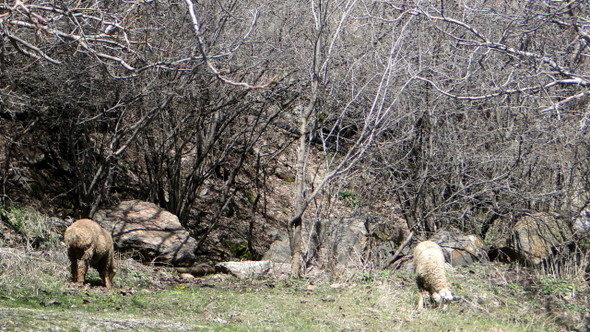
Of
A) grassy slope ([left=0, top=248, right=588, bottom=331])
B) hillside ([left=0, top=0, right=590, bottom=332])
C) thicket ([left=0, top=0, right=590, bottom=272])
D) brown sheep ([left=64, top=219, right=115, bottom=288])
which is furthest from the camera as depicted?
thicket ([left=0, top=0, right=590, bottom=272])

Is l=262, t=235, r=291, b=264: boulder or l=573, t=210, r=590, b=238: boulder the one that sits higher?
l=573, t=210, r=590, b=238: boulder

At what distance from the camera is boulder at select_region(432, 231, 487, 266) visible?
15227 mm

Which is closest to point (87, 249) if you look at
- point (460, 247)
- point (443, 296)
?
point (443, 296)

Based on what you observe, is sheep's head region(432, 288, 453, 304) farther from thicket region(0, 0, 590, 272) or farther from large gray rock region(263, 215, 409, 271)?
thicket region(0, 0, 590, 272)

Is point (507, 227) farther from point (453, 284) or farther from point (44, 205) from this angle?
point (44, 205)

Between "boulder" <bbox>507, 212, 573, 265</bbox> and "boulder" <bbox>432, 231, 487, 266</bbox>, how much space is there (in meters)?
0.72

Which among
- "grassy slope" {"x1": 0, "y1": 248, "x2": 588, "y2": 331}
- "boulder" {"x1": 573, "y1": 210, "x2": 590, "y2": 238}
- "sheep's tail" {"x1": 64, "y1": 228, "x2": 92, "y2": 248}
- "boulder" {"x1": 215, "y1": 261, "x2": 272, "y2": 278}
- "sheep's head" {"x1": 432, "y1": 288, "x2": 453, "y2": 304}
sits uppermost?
"boulder" {"x1": 573, "y1": 210, "x2": 590, "y2": 238}

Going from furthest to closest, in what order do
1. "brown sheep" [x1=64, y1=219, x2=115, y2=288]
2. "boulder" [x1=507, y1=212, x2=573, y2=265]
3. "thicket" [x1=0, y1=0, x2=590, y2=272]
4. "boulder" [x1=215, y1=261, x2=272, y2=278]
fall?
1. "boulder" [x1=507, y1=212, x2=573, y2=265]
2. "thicket" [x1=0, y1=0, x2=590, y2=272]
3. "boulder" [x1=215, y1=261, x2=272, y2=278]
4. "brown sheep" [x1=64, y1=219, x2=115, y2=288]

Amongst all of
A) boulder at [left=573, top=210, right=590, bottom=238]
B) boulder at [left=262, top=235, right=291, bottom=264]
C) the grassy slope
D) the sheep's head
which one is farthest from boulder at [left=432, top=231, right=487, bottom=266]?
the sheep's head

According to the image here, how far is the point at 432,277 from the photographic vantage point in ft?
32.6

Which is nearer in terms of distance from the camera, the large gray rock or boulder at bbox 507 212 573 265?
the large gray rock

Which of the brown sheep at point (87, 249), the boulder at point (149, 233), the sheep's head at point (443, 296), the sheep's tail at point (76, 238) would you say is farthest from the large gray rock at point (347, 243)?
the sheep's tail at point (76, 238)

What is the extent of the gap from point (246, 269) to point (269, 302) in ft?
11.8

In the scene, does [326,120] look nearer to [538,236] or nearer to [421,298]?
[538,236]
